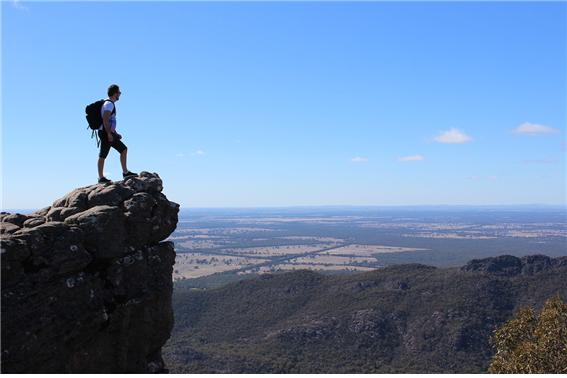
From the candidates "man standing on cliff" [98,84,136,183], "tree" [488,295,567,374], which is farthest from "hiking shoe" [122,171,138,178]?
"tree" [488,295,567,374]

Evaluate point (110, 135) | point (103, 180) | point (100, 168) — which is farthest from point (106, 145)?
point (103, 180)

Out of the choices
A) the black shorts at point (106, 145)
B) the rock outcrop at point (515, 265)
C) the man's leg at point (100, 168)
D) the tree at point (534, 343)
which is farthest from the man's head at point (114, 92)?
the rock outcrop at point (515, 265)

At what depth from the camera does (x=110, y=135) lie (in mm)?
15633

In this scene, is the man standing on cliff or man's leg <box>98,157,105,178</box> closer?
the man standing on cliff

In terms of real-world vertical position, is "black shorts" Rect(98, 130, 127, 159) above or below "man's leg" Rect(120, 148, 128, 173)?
above

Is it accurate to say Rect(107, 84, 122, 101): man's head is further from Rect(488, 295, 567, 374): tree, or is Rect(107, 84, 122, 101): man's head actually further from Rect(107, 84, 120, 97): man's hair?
Rect(488, 295, 567, 374): tree

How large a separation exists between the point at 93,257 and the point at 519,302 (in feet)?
276

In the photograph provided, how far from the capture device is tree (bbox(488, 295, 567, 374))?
69.3ft

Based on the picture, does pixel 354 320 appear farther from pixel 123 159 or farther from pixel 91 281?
pixel 91 281

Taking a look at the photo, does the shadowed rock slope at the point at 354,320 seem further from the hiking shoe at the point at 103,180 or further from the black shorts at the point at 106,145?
the black shorts at the point at 106,145

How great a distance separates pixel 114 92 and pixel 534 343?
1996 cm

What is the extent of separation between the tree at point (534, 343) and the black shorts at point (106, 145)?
17.6 metres

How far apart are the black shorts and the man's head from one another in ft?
3.60

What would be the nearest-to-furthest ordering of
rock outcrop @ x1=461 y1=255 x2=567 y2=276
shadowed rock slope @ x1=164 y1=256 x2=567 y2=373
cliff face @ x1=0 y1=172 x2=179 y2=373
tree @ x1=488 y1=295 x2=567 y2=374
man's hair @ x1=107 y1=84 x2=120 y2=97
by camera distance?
cliff face @ x1=0 y1=172 x2=179 y2=373 → man's hair @ x1=107 y1=84 x2=120 y2=97 → tree @ x1=488 y1=295 x2=567 y2=374 → shadowed rock slope @ x1=164 y1=256 x2=567 y2=373 → rock outcrop @ x1=461 y1=255 x2=567 y2=276
